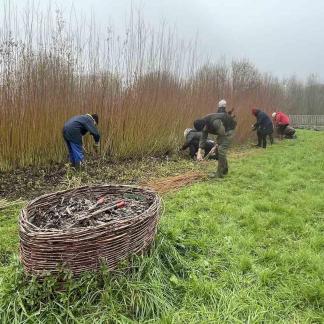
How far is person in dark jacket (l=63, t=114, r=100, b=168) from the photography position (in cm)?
689

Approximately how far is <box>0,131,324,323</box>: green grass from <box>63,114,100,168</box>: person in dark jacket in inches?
91.4

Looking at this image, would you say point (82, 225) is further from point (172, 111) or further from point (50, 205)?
point (172, 111)

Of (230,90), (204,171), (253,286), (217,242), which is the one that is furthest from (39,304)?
(230,90)

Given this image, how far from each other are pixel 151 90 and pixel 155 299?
7.62 m

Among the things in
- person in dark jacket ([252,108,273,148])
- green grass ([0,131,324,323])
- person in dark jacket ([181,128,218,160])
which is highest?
person in dark jacket ([252,108,273,148])

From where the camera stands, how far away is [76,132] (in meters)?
6.90

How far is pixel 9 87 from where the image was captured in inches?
262

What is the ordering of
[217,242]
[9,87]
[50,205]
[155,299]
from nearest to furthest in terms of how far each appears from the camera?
[155,299]
[50,205]
[217,242]
[9,87]

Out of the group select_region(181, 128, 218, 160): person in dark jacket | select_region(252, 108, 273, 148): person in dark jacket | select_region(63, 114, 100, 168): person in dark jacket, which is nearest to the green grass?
select_region(63, 114, 100, 168): person in dark jacket

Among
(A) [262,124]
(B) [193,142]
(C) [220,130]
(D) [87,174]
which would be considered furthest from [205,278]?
(A) [262,124]

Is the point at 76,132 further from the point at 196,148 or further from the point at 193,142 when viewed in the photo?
the point at 196,148

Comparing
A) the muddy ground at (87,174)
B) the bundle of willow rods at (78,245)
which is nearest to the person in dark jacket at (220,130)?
the muddy ground at (87,174)

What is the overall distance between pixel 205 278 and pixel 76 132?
478 centimetres

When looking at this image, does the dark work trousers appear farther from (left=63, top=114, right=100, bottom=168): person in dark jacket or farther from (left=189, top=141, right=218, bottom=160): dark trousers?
(left=63, top=114, right=100, bottom=168): person in dark jacket
